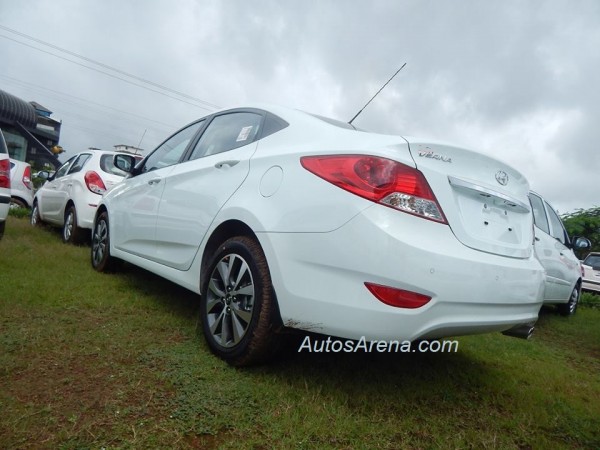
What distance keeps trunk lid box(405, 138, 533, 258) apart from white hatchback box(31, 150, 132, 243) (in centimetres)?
482

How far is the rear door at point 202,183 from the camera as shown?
273 cm

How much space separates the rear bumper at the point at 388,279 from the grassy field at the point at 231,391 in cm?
43

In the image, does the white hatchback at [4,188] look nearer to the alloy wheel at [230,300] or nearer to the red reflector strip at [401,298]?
the alloy wheel at [230,300]

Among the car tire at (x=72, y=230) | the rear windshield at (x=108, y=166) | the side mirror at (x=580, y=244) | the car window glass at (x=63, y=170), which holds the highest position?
the side mirror at (x=580, y=244)

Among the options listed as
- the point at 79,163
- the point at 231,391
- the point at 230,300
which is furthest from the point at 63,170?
the point at 231,391

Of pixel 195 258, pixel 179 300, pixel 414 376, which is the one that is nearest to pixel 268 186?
pixel 195 258

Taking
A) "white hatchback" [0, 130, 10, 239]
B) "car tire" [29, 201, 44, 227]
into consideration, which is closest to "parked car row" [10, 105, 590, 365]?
"white hatchback" [0, 130, 10, 239]

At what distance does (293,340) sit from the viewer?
269cm

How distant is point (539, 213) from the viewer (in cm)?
516

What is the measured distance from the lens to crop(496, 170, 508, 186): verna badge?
2383mm

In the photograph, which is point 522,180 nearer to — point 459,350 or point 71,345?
point 459,350

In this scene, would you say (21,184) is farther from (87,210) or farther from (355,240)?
(355,240)

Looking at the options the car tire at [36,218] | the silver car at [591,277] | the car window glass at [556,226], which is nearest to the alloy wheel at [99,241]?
the car tire at [36,218]

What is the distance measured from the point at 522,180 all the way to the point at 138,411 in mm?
2370
